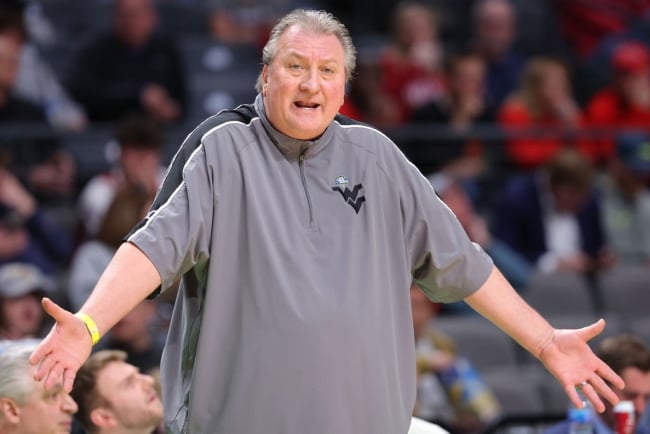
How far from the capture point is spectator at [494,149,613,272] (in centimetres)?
765

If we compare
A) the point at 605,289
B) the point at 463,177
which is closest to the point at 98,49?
the point at 463,177

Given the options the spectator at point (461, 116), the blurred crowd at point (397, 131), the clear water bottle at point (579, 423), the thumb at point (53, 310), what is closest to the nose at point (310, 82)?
the thumb at point (53, 310)

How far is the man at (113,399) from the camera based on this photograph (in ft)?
13.3

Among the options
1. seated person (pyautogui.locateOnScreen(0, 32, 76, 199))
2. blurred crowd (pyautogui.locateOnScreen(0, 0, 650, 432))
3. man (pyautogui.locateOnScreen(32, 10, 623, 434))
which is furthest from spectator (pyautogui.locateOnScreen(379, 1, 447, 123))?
man (pyautogui.locateOnScreen(32, 10, 623, 434))

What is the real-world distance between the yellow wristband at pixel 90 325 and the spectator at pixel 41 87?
205 inches

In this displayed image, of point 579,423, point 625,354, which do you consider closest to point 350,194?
point 579,423

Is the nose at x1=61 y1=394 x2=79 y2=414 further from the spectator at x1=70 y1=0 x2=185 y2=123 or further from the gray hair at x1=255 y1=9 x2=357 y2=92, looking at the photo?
the spectator at x1=70 y1=0 x2=185 y2=123

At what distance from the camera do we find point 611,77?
9.52 metres

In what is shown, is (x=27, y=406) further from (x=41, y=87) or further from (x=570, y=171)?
(x=41, y=87)

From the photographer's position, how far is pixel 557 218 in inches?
308

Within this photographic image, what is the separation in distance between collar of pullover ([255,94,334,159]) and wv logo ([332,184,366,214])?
0.12 meters

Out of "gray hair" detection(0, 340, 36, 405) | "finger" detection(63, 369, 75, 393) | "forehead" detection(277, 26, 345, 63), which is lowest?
"gray hair" detection(0, 340, 36, 405)

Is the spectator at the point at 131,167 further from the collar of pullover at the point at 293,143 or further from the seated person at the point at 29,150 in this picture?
the collar of pullover at the point at 293,143

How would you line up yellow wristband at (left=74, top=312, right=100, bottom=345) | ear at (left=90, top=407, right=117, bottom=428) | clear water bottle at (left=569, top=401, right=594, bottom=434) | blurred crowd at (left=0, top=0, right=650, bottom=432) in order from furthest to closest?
blurred crowd at (left=0, top=0, right=650, bottom=432), clear water bottle at (left=569, top=401, right=594, bottom=434), ear at (left=90, top=407, right=117, bottom=428), yellow wristband at (left=74, top=312, right=100, bottom=345)
